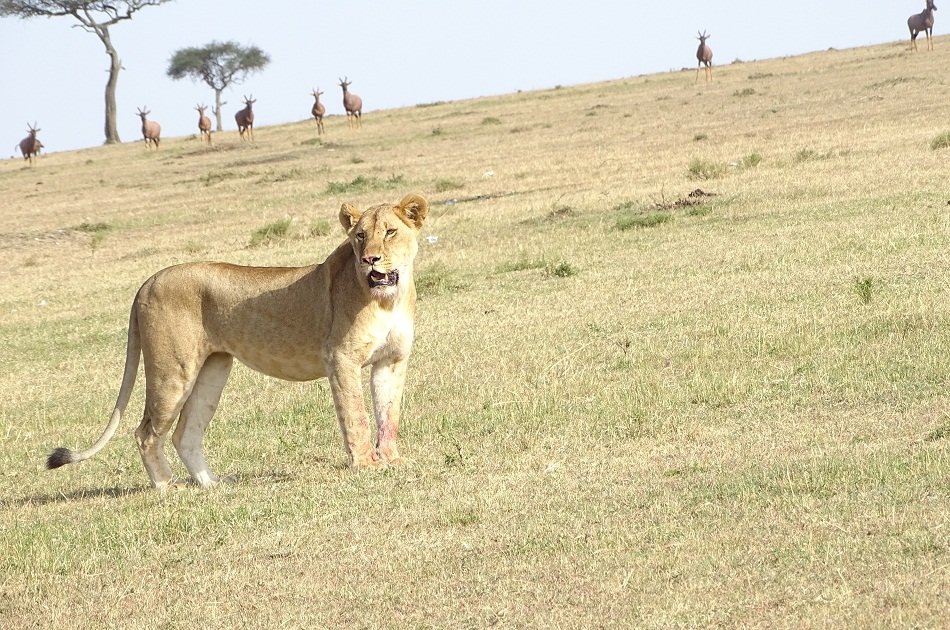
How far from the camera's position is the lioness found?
7.15 meters

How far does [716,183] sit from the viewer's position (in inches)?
743

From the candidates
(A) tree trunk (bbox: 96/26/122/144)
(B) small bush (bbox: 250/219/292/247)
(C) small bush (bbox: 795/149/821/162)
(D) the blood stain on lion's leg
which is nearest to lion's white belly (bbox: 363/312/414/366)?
(D) the blood stain on lion's leg

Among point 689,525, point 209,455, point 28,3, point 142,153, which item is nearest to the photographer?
point 689,525

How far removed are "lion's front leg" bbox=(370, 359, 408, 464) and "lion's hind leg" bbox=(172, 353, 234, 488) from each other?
979mm

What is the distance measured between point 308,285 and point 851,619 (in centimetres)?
401

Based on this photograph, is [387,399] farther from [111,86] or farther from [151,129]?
[111,86]

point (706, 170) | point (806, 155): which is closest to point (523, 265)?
point (706, 170)

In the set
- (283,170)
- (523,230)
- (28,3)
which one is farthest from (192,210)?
(28,3)

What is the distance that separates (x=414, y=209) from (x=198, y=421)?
177cm

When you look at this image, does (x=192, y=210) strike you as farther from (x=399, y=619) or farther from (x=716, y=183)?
(x=399, y=619)

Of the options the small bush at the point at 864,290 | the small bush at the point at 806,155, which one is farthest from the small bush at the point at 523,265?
the small bush at the point at 806,155

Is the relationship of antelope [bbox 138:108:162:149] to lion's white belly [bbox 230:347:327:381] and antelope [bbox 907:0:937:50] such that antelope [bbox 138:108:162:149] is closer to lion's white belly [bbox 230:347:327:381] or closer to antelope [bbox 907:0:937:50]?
antelope [bbox 907:0:937:50]

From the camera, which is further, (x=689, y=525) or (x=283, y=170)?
(x=283, y=170)

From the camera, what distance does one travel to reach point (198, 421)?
7.78 m
